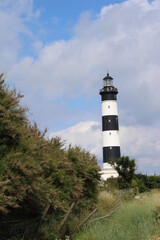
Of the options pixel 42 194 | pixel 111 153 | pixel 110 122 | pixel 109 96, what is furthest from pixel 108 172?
pixel 42 194

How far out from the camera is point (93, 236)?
28.6 feet

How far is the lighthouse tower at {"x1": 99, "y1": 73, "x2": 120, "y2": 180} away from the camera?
38312mm

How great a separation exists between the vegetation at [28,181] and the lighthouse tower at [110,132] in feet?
85.0

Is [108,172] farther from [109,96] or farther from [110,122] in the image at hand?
[109,96]

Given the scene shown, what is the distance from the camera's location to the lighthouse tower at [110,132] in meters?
38.3

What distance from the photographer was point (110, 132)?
126 ft

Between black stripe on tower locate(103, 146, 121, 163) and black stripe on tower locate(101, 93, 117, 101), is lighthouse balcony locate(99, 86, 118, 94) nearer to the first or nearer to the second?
black stripe on tower locate(101, 93, 117, 101)

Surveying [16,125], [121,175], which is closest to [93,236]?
[16,125]

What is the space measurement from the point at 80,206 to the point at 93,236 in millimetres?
4324

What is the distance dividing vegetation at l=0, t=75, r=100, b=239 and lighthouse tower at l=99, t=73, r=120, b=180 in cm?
2590

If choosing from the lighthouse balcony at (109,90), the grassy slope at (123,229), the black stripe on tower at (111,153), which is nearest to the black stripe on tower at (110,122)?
the black stripe on tower at (111,153)

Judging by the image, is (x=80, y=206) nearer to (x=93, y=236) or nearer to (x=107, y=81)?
(x=93, y=236)

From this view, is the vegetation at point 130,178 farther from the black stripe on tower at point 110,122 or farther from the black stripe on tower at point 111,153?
the black stripe on tower at point 110,122

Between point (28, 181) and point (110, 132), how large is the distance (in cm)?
3145
